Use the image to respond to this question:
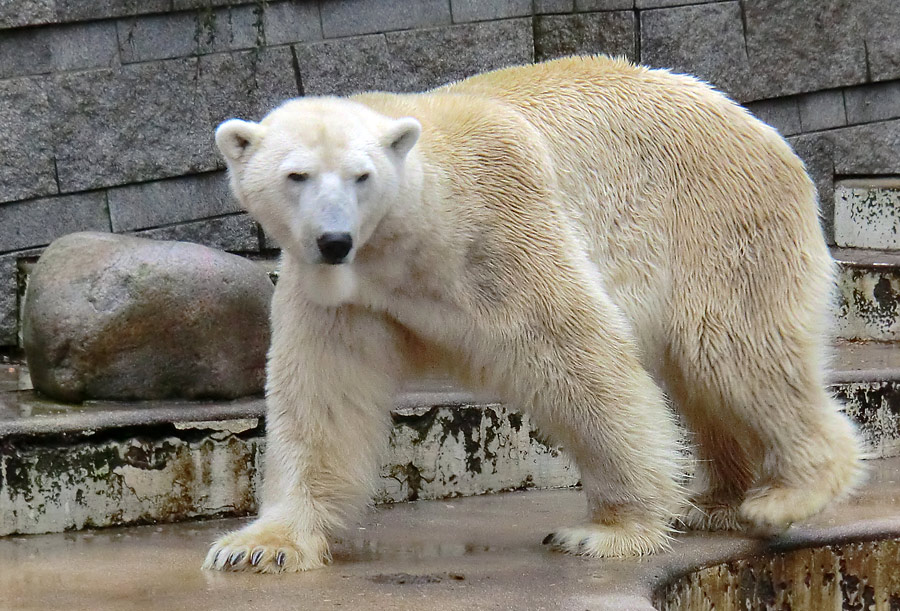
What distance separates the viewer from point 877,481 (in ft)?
14.1

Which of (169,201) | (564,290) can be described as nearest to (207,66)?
(169,201)

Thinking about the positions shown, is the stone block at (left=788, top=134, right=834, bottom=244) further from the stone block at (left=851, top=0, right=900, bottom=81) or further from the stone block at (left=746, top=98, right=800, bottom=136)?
the stone block at (left=851, top=0, right=900, bottom=81)

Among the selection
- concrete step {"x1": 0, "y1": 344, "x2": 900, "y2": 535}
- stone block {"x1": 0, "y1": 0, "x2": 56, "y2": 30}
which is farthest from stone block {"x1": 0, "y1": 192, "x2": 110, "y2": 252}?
concrete step {"x1": 0, "y1": 344, "x2": 900, "y2": 535}

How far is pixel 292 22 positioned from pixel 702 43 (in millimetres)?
1894

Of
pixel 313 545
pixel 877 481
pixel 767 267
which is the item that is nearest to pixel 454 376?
pixel 313 545

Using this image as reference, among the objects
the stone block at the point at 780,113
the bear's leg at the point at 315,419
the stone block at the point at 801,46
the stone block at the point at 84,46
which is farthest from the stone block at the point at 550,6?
the bear's leg at the point at 315,419

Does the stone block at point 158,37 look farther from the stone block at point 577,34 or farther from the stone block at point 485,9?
the stone block at point 577,34

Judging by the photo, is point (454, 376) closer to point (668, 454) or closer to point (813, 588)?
point (668, 454)

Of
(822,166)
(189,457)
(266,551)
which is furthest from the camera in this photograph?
(822,166)

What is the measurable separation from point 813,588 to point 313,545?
131 centimetres

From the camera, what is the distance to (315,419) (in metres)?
3.22

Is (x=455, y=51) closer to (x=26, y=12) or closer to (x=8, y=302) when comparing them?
(x=26, y=12)

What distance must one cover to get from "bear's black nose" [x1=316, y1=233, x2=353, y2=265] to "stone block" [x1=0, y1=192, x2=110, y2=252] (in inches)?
103

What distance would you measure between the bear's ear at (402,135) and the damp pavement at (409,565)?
979 millimetres
